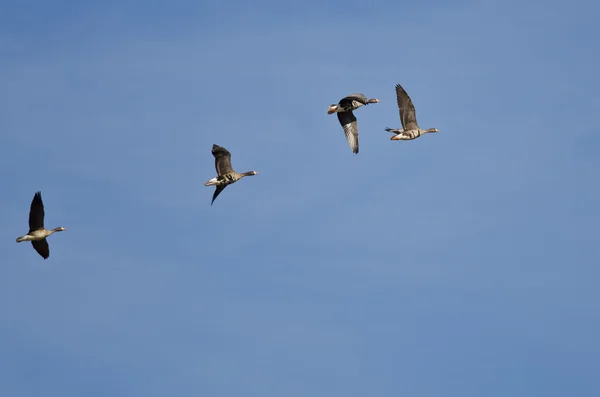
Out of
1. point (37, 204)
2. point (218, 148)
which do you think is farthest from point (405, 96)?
point (37, 204)

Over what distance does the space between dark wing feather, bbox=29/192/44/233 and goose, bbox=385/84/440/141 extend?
67.7 feet

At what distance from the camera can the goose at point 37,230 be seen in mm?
72938

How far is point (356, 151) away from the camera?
3046 inches

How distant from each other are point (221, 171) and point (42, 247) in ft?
37.9

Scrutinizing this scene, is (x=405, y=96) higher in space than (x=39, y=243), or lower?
higher

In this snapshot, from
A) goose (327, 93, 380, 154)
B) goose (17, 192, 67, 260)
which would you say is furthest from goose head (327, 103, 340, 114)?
goose (17, 192, 67, 260)

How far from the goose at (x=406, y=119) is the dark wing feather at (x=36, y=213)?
20.6 metres

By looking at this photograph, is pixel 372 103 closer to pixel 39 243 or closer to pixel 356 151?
pixel 356 151

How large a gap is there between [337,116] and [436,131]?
6527 millimetres

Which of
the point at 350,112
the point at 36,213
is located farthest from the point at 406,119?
the point at 36,213

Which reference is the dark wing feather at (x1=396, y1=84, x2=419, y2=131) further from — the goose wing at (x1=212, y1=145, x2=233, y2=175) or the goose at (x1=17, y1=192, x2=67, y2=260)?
the goose at (x1=17, y1=192, x2=67, y2=260)

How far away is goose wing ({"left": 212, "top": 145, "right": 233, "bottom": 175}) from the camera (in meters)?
72.0

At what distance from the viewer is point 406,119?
77500 mm

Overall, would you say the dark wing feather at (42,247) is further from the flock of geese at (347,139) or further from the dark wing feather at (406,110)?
the dark wing feather at (406,110)
